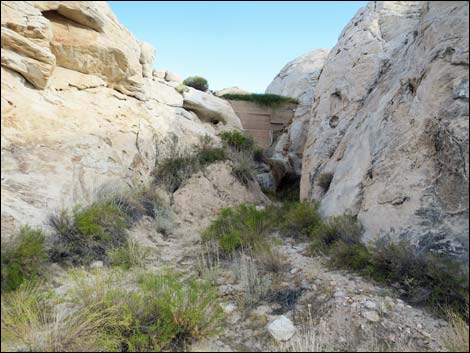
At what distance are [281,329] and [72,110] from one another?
4.88 metres

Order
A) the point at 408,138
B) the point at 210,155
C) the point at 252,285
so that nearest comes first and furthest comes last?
the point at 252,285 → the point at 408,138 → the point at 210,155

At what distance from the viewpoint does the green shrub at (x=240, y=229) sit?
4469mm

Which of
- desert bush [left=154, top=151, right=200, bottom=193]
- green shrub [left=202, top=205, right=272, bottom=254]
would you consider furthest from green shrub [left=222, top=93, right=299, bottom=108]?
green shrub [left=202, top=205, right=272, bottom=254]

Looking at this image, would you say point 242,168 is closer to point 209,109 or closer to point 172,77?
point 209,109

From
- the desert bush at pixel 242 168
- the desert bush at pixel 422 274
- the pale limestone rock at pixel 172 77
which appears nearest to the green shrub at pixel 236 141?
the desert bush at pixel 242 168

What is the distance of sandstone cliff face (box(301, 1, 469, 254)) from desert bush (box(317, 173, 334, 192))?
0.24 feet

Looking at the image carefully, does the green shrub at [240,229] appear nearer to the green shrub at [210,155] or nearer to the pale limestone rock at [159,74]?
the green shrub at [210,155]

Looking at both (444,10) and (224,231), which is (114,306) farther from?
(444,10)

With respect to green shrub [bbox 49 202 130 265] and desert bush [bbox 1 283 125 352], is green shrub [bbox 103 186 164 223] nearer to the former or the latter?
green shrub [bbox 49 202 130 265]

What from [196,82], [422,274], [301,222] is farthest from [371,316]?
[196,82]

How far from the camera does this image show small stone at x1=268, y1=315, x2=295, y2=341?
256 centimetres

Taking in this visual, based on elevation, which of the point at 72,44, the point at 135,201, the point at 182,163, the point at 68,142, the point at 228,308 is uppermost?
the point at 72,44

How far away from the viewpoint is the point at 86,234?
407cm

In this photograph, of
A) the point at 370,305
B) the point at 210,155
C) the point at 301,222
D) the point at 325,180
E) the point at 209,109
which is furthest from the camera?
the point at 209,109
